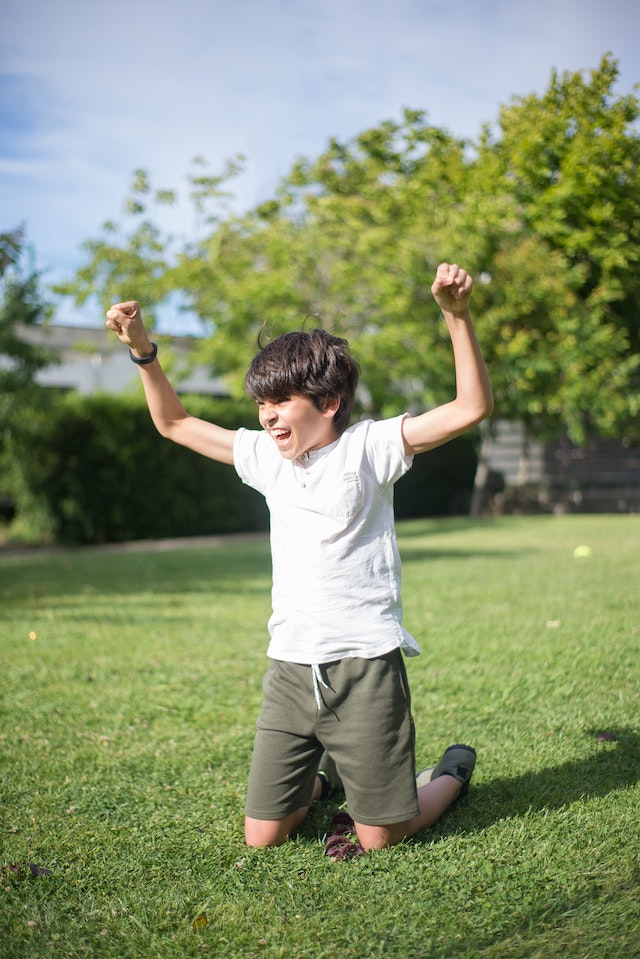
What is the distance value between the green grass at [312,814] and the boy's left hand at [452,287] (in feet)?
4.71

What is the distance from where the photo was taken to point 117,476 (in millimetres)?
13250

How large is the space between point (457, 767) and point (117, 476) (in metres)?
11.1

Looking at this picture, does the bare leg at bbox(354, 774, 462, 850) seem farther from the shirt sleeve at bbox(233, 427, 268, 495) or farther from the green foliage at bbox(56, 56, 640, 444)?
the green foliage at bbox(56, 56, 640, 444)

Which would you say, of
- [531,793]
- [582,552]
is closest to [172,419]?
[531,793]

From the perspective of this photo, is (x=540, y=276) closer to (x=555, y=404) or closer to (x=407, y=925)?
(x=555, y=404)

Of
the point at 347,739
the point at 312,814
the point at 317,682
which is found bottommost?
the point at 312,814

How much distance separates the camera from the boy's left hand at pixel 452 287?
2.10m

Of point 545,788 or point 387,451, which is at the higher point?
point 387,451

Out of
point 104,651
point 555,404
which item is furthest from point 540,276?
point 104,651

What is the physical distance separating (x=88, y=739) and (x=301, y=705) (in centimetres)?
140

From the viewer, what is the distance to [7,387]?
10.5 m

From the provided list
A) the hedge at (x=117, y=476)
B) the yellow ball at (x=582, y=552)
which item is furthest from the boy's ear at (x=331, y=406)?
the hedge at (x=117, y=476)

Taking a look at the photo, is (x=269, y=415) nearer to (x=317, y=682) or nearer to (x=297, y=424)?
(x=297, y=424)

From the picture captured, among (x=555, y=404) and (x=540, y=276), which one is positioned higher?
(x=540, y=276)
